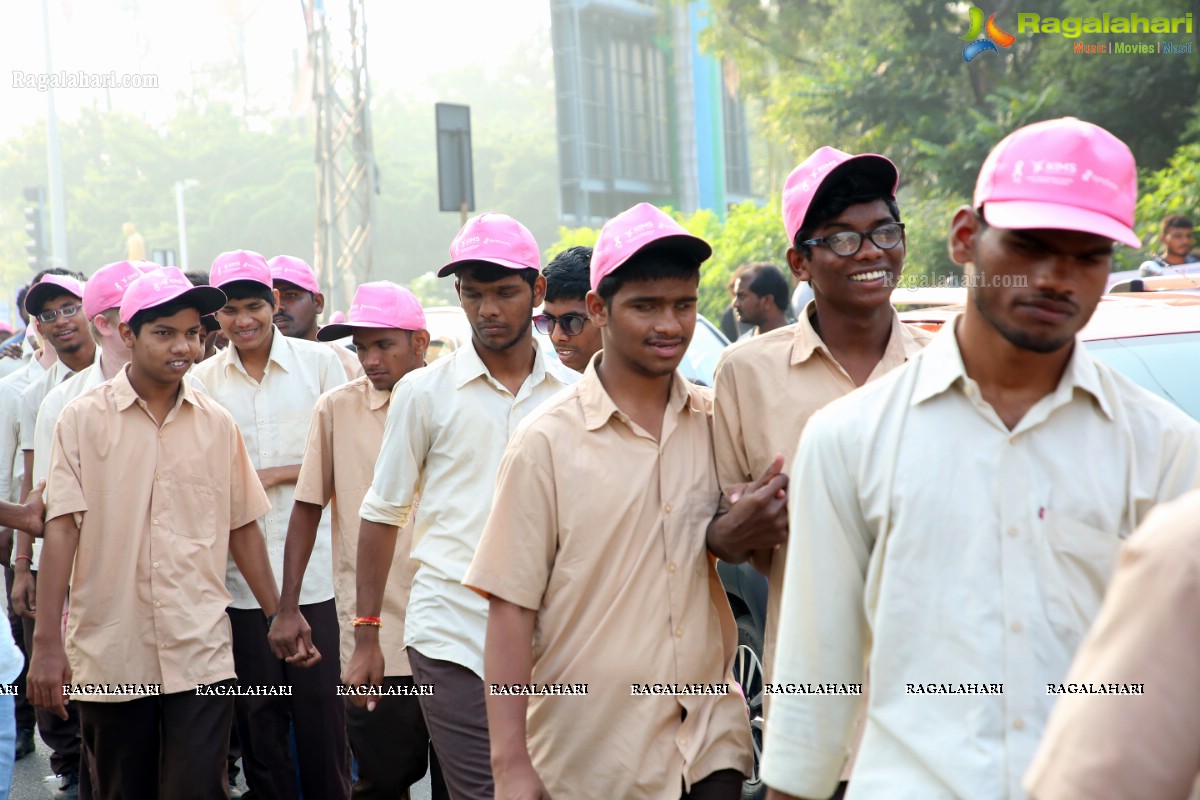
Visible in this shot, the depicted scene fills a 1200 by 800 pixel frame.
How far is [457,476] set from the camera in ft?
15.4

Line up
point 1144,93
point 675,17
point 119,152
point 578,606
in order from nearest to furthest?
point 578,606
point 1144,93
point 675,17
point 119,152

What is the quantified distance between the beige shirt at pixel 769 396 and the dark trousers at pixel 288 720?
3.07m

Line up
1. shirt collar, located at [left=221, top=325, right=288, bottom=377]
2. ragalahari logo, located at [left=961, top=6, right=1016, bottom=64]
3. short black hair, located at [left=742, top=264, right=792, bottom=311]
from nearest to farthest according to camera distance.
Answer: shirt collar, located at [left=221, top=325, right=288, bottom=377]
short black hair, located at [left=742, top=264, right=792, bottom=311]
ragalahari logo, located at [left=961, top=6, right=1016, bottom=64]

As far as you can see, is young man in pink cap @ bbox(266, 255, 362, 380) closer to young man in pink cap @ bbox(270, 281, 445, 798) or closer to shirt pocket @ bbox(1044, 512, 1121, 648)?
young man in pink cap @ bbox(270, 281, 445, 798)

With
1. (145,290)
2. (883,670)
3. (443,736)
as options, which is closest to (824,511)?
(883,670)

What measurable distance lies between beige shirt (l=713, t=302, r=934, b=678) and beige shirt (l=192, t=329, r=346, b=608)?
10.7ft

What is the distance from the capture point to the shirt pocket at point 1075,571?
7.78 ft

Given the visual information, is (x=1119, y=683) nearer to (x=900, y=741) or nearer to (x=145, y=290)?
(x=900, y=741)

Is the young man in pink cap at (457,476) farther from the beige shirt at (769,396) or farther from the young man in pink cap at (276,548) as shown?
the beige shirt at (769,396)

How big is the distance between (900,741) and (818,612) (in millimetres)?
277

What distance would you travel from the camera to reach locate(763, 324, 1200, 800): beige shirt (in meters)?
2.36

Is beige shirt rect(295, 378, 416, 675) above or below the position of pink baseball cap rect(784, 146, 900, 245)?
below

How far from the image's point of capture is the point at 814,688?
8.40 feet

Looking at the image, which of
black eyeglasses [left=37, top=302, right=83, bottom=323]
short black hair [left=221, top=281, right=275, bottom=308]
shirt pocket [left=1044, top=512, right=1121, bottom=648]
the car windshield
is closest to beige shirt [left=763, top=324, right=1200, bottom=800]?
shirt pocket [left=1044, top=512, right=1121, bottom=648]
